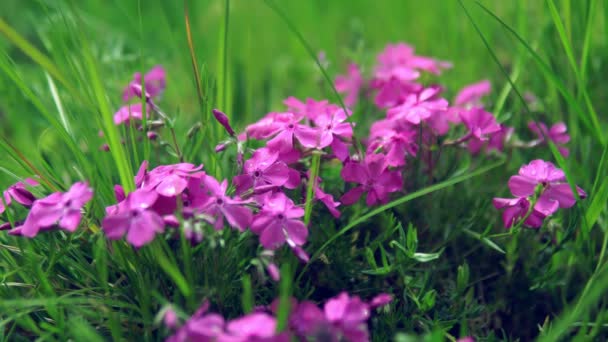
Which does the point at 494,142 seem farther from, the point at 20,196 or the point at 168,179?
the point at 20,196

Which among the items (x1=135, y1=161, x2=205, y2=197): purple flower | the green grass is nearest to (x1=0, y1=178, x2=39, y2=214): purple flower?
the green grass

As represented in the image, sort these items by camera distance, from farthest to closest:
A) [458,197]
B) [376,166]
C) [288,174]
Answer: [458,197]
[376,166]
[288,174]

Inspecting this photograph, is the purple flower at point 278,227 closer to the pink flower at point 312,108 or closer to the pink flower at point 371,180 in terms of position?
the pink flower at point 371,180

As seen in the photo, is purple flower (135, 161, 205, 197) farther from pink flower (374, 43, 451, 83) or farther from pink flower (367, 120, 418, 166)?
pink flower (374, 43, 451, 83)

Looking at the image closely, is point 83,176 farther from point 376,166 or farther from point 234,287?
point 376,166

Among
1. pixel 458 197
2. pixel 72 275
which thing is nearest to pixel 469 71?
pixel 458 197

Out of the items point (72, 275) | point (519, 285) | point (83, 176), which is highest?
point (83, 176)
